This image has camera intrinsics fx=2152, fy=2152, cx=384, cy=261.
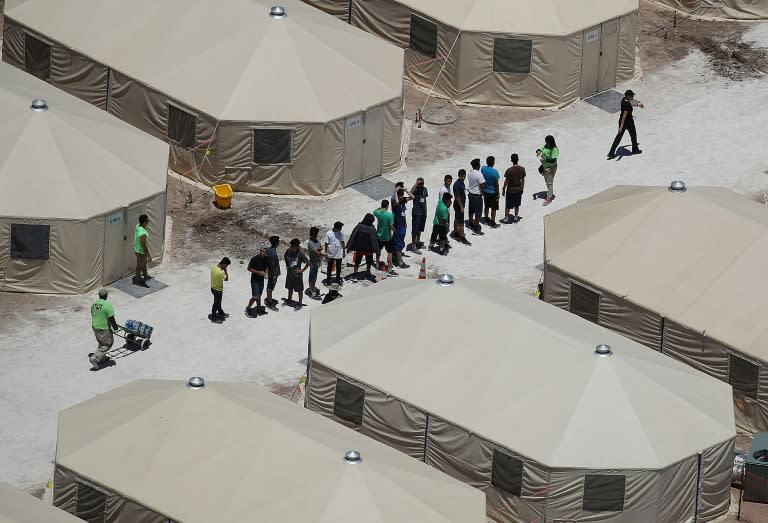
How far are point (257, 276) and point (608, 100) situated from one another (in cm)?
1287

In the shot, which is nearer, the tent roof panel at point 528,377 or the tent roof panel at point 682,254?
the tent roof panel at point 528,377

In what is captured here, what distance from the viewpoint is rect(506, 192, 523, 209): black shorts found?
46281 millimetres

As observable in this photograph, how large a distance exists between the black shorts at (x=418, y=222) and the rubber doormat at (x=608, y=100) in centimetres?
817

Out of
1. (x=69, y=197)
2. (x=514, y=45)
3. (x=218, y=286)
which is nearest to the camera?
(x=218, y=286)

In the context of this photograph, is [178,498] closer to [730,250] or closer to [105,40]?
[730,250]

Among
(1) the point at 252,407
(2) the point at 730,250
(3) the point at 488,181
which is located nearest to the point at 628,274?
(2) the point at 730,250

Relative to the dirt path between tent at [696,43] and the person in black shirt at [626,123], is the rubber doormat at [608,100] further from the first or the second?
the person in black shirt at [626,123]

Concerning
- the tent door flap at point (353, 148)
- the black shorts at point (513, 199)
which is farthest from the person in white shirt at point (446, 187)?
the tent door flap at point (353, 148)

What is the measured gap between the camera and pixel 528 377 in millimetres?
37688

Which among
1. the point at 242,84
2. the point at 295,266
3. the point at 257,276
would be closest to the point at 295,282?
the point at 295,266

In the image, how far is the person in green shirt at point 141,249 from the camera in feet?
141

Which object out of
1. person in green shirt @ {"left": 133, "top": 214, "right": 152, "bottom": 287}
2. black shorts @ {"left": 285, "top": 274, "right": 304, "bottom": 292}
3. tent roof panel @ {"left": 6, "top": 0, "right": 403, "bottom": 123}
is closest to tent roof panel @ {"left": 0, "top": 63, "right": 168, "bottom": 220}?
person in green shirt @ {"left": 133, "top": 214, "right": 152, "bottom": 287}

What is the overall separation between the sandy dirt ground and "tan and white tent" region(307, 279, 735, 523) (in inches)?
74.6

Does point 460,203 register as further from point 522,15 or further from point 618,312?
point 522,15
